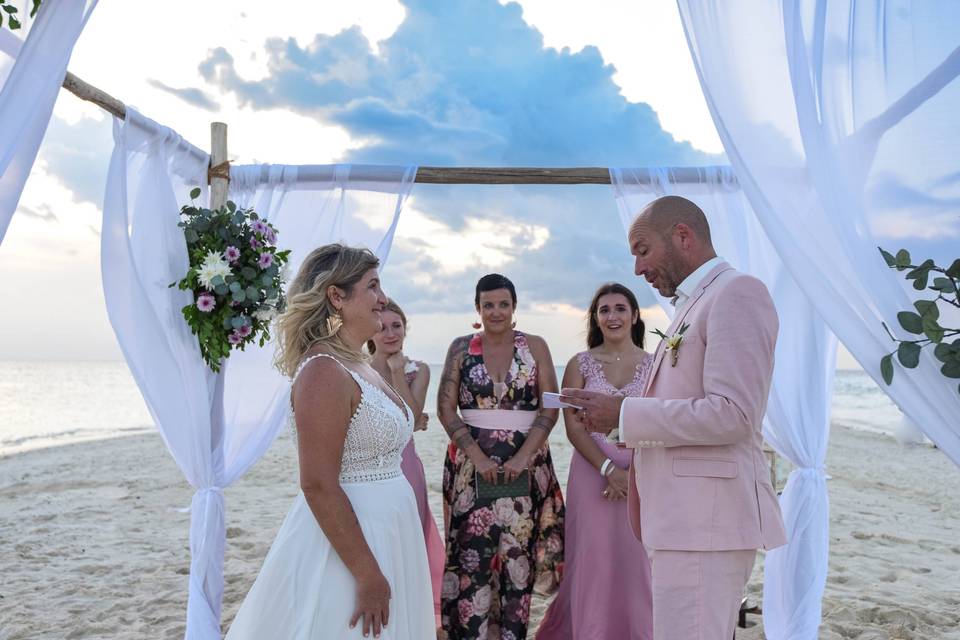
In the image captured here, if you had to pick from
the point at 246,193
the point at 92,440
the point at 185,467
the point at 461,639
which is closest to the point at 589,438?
the point at 461,639

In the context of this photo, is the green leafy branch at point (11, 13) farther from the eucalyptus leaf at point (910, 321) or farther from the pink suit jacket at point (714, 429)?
the eucalyptus leaf at point (910, 321)

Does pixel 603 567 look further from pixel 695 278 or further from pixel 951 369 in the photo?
pixel 951 369

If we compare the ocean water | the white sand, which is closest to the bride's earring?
the white sand

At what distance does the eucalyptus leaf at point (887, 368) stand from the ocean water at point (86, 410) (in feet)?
53.9

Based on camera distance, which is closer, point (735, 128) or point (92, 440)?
point (735, 128)

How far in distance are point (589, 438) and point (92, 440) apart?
15.8 m

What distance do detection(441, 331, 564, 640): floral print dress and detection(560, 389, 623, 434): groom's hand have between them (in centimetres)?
171

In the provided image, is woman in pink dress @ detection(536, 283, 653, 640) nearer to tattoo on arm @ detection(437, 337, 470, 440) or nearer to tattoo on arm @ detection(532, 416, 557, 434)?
tattoo on arm @ detection(532, 416, 557, 434)

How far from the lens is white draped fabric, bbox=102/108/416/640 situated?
369 cm

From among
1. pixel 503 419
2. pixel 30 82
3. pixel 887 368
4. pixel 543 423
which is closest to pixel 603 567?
pixel 543 423

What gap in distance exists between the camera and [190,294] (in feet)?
13.1

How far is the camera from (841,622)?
183 inches

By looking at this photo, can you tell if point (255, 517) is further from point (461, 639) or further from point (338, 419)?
point (338, 419)

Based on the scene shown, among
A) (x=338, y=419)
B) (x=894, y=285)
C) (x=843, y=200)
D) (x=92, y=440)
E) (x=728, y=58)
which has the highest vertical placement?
(x=728, y=58)
